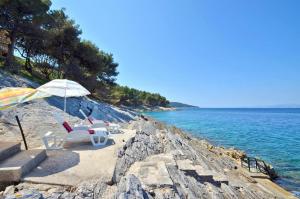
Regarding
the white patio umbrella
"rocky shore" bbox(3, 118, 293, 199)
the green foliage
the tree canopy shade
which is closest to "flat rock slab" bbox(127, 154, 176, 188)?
"rocky shore" bbox(3, 118, 293, 199)

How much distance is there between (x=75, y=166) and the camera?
6.42 metres

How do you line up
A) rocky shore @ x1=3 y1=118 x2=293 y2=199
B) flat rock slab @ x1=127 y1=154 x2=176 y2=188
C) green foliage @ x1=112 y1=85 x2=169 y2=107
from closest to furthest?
rocky shore @ x1=3 y1=118 x2=293 y2=199
flat rock slab @ x1=127 y1=154 x2=176 y2=188
green foliage @ x1=112 y1=85 x2=169 y2=107

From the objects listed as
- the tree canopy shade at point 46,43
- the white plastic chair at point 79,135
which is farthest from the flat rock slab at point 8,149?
the tree canopy shade at point 46,43

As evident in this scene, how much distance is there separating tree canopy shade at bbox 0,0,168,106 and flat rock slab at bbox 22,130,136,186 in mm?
20491

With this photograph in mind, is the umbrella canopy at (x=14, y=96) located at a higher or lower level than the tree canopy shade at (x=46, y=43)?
lower

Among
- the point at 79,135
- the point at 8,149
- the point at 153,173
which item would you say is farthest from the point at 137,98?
the point at 153,173

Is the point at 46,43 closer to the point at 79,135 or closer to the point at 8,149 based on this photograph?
the point at 79,135

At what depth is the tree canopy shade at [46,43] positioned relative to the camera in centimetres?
2578

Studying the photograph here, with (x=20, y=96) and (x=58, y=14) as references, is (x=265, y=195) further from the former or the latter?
(x=58, y=14)

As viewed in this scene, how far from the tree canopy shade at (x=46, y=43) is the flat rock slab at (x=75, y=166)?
20.5 metres

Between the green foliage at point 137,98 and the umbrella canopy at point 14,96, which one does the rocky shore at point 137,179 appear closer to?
the umbrella canopy at point 14,96

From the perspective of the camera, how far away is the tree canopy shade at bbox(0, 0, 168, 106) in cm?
2578

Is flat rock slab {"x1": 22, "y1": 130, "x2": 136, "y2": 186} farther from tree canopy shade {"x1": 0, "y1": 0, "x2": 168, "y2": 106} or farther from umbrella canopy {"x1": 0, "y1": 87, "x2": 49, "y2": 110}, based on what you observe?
tree canopy shade {"x1": 0, "y1": 0, "x2": 168, "y2": 106}

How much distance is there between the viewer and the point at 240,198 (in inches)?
321
